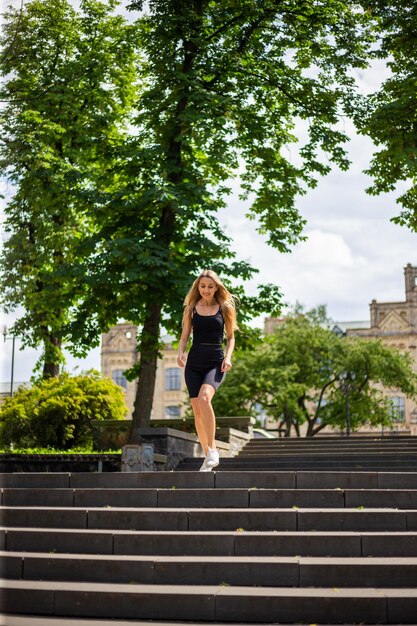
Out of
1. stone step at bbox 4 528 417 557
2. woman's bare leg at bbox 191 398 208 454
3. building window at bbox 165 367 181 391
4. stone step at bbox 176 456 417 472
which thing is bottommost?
stone step at bbox 4 528 417 557

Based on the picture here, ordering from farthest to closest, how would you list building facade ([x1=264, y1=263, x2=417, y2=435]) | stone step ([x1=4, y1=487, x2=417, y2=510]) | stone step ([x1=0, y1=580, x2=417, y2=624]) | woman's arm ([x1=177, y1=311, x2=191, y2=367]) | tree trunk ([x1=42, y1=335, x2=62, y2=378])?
building facade ([x1=264, y1=263, x2=417, y2=435])
tree trunk ([x1=42, y1=335, x2=62, y2=378])
woman's arm ([x1=177, y1=311, x2=191, y2=367])
stone step ([x1=4, y1=487, x2=417, y2=510])
stone step ([x1=0, y1=580, x2=417, y2=624])

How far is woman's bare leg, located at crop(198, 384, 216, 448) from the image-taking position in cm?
975

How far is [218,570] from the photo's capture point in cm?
731

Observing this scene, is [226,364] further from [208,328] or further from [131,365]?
[131,365]

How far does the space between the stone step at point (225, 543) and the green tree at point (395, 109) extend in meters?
10.8

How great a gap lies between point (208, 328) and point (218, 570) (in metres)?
3.42

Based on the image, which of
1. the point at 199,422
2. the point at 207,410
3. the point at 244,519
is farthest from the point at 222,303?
the point at 244,519

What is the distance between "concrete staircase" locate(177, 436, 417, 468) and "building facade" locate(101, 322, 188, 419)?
184 feet

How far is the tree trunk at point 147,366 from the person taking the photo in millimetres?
17641

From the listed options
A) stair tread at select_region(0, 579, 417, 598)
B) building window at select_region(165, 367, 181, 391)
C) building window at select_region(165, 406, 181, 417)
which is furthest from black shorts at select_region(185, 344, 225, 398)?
building window at select_region(165, 367, 181, 391)

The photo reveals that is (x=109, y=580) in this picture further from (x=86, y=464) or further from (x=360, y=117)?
(x=360, y=117)

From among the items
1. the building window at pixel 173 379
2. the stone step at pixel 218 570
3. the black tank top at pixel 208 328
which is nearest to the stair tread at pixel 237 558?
the stone step at pixel 218 570

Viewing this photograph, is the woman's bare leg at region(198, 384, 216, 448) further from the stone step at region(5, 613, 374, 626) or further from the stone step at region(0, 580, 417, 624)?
the stone step at region(5, 613, 374, 626)

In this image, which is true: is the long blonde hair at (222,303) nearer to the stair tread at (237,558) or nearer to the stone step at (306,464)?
the stair tread at (237,558)
